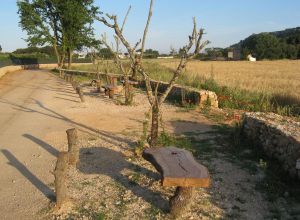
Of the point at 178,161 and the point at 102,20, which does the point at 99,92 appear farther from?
the point at 178,161

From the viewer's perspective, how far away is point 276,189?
5.79 m

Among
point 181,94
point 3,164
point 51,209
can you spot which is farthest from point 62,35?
point 51,209

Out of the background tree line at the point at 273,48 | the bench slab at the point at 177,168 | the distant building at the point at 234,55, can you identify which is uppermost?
the bench slab at the point at 177,168

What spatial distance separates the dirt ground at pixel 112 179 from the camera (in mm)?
5129

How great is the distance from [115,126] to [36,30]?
1044 inches

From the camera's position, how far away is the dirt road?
5.47 m

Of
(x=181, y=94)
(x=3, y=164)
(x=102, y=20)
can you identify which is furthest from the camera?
(x=181, y=94)

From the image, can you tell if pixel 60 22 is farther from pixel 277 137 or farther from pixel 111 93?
pixel 277 137

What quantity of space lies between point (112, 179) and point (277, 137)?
9.88ft

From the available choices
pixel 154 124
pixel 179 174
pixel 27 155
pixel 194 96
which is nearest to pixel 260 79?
pixel 194 96

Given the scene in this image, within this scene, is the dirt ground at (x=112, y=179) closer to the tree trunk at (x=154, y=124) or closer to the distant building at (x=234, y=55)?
the tree trunk at (x=154, y=124)

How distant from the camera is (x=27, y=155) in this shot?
25.5 feet

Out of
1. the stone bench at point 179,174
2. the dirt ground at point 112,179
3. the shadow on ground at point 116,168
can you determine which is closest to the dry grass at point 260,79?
the dirt ground at point 112,179

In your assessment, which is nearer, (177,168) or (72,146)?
(177,168)
